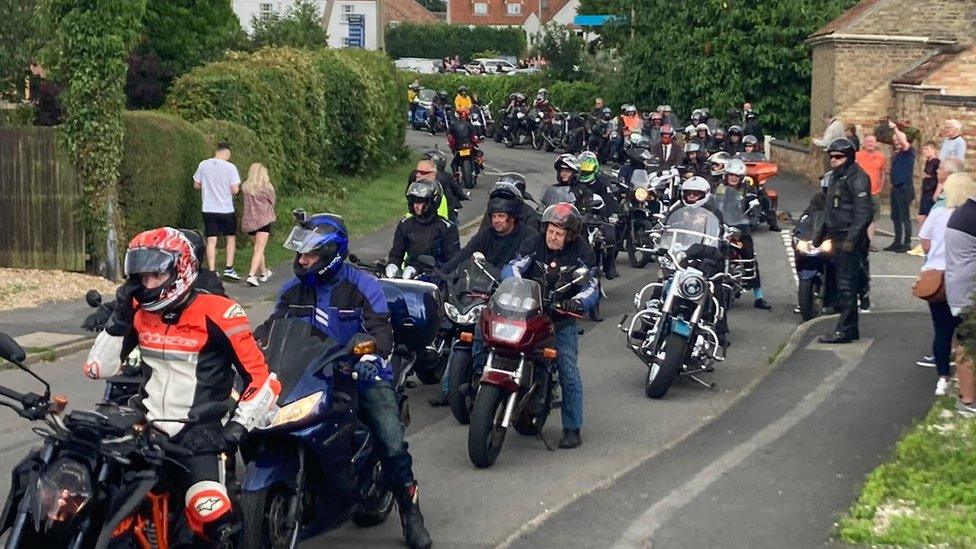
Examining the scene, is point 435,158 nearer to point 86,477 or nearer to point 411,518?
point 411,518

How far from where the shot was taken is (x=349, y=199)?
1118 inches

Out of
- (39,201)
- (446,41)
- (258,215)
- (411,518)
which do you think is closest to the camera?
(411,518)

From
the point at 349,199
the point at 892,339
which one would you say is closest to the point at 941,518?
the point at 892,339

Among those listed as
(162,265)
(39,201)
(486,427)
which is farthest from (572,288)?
(39,201)

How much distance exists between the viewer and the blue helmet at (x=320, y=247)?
7.86m

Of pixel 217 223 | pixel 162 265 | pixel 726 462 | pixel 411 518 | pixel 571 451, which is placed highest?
pixel 162 265

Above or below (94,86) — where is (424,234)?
below

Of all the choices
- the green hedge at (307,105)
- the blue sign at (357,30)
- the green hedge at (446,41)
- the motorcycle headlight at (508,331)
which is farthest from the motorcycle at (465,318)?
the green hedge at (446,41)

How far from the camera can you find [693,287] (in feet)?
39.5

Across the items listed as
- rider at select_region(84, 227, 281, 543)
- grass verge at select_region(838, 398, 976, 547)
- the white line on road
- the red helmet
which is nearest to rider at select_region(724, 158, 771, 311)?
the white line on road

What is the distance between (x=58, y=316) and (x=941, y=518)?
417 inches

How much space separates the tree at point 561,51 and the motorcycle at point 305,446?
46.5 m

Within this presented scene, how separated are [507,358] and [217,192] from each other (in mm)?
9934

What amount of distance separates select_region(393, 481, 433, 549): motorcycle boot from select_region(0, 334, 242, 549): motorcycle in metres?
1.85
